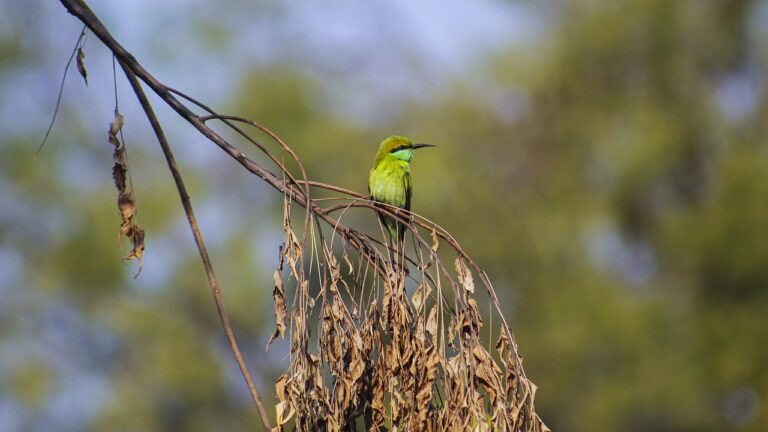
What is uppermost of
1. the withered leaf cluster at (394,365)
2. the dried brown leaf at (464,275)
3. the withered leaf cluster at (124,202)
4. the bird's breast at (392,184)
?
the bird's breast at (392,184)

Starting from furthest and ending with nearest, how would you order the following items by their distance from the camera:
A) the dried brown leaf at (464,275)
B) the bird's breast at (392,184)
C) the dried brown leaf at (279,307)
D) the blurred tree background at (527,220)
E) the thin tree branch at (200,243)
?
the blurred tree background at (527,220)
the bird's breast at (392,184)
the dried brown leaf at (464,275)
the dried brown leaf at (279,307)
the thin tree branch at (200,243)

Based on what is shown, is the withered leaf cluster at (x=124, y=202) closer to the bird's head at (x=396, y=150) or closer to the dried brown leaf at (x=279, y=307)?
the dried brown leaf at (x=279, y=307)

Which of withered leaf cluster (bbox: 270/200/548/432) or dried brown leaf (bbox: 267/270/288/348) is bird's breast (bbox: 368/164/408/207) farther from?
dried brown leaf (bbox: 267/270/288/348)

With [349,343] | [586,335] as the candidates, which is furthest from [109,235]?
[349,343]

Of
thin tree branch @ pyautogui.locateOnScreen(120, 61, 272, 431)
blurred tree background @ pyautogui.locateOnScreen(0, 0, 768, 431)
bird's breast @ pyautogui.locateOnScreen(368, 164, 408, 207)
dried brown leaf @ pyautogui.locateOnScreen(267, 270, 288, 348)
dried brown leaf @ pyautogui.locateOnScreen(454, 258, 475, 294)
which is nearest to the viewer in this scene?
thin tree branch @ pyautogui.locateOnScreen(120, 61, 272, 431)

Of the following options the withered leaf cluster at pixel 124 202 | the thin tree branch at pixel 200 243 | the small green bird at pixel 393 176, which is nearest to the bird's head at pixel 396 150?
the small green bird at pixel 393 176

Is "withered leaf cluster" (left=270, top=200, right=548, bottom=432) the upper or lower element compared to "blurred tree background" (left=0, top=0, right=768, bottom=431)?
lower

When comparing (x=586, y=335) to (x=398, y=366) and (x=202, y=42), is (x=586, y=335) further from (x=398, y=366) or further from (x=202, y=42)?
(x=398, y=366)

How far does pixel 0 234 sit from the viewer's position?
1275cm

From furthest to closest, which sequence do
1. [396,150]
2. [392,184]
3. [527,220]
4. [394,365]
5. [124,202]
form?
[527,220]
[396,150]
[392,184]
[124,202]
[394,365]

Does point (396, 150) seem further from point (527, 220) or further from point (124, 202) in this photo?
point (527, 220)

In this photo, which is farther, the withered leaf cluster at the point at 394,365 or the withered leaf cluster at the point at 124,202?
the withered leaf cluster at the point at 124,202

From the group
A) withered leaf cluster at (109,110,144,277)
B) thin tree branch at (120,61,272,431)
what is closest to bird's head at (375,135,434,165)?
withered leaf cluster at (109,110,144,277)

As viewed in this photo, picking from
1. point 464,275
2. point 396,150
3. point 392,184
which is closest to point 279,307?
point 464,275
